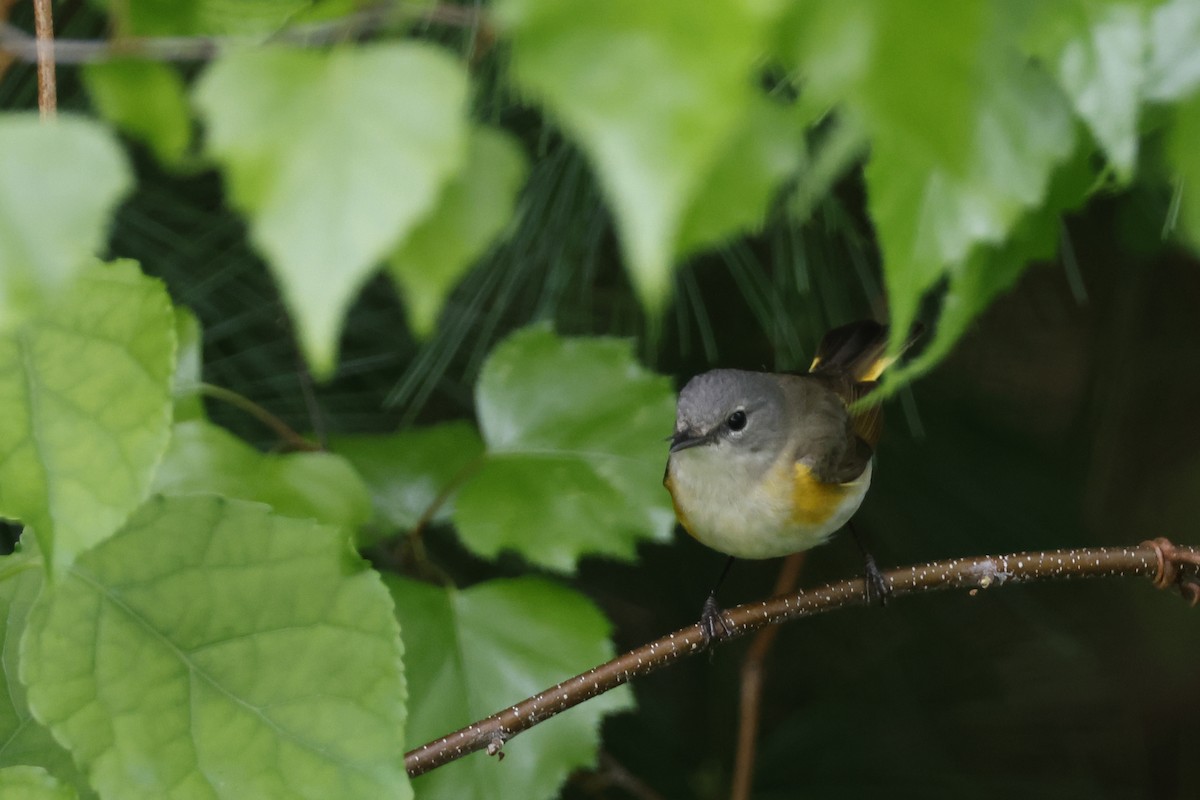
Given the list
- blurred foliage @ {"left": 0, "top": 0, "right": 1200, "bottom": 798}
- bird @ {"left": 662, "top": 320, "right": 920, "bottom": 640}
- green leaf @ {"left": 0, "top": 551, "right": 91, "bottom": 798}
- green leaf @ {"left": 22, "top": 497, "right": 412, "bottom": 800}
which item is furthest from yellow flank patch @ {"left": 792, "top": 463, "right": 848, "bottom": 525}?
green leaf @ {"left": 0, "top": 551, "right": 91, "bottom": 798}

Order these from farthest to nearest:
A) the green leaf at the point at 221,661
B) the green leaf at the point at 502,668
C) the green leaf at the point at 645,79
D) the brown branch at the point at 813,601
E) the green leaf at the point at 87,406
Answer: the green leaf at the point at 502,668, the brown branch at the point at 813,601, the green leaf at the point at 221,661, the green leaf at the point at 87,406, the green leaf at the point at 645,79

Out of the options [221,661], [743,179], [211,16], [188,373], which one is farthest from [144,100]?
[188,373]

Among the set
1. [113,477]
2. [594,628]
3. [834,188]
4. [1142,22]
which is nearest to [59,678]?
[113,477]

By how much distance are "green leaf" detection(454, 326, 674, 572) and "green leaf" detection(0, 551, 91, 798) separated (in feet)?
1.35

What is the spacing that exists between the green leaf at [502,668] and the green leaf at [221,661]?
244 mm

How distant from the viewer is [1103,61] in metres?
0.68

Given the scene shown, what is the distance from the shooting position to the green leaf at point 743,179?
0.55 m

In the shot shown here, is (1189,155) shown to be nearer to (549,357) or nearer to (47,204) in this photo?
(47,204)

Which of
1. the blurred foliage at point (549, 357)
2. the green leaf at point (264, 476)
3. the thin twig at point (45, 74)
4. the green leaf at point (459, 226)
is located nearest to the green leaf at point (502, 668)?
the blurred foliage at point (549, 357)

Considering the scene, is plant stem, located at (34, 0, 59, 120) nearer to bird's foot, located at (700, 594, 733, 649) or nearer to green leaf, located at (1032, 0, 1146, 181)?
green leaf, located at (1032, 0, 1146, 181)

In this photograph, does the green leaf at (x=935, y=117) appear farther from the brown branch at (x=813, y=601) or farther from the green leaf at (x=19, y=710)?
the green leaf at (x=19, y=710)

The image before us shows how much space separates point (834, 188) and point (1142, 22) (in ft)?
3.33

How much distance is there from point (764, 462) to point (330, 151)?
3.82 ft

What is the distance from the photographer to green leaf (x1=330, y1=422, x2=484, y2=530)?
136 centimetres
